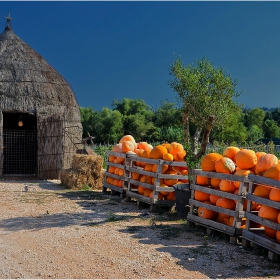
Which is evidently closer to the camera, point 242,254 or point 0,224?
point 242,254

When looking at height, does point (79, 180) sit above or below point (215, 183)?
below

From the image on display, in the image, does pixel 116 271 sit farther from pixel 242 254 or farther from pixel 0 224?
pixel 0 224

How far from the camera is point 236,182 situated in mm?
6969

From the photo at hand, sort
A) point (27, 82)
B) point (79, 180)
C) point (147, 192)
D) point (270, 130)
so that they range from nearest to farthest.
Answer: point (147, 192), point (79, 180), point (27, 82), point (270, 130)

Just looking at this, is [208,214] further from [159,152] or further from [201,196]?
[159,152]

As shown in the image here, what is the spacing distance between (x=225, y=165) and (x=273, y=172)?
1.19 meters

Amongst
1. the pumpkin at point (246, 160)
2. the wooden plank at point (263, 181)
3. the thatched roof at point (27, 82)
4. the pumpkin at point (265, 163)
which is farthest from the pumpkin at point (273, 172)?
the thatched roof at point (27, 82)

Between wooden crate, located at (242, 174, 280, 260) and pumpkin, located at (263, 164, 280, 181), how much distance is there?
0.11 meters

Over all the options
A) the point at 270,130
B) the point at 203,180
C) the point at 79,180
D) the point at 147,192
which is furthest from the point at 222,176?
the point at 270,130

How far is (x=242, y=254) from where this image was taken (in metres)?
6.15

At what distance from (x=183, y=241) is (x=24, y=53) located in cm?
1459

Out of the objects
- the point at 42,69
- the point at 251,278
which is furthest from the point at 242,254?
the point at 42,69

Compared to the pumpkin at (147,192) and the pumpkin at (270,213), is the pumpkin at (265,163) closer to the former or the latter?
the pumpkin at (270,213)

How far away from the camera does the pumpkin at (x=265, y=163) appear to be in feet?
21.7
